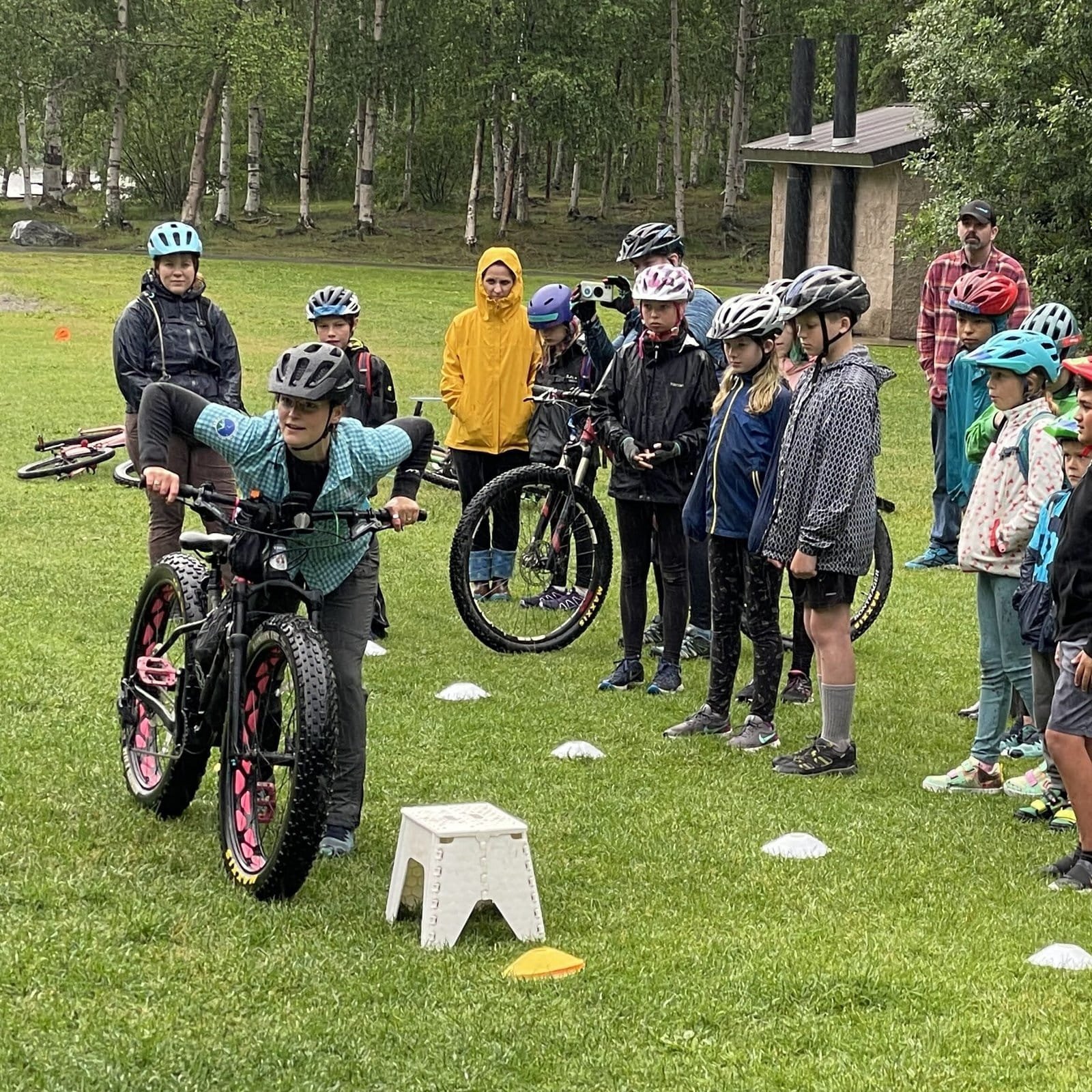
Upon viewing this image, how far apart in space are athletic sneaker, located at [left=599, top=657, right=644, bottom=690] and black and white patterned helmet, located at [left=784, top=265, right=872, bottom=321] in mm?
2297

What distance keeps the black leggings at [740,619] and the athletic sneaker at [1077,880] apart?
210 cm

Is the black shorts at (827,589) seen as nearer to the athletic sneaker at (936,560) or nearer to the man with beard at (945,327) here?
the man with beard at (945,327)

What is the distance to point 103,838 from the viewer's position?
20.5 ft

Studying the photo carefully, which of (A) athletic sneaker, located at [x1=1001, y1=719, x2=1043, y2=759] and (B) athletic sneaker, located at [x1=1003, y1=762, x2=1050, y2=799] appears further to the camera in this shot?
(A) athletic sneaker, located at [x1=1001, y1=719, x2=1043, y2=759]

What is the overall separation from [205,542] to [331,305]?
142 inches

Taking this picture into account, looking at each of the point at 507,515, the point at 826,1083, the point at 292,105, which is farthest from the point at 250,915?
the point at 292,105

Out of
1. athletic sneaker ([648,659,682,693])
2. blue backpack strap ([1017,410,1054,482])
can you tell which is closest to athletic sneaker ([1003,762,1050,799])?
blue backpack strap ([1017,410,1054,482])

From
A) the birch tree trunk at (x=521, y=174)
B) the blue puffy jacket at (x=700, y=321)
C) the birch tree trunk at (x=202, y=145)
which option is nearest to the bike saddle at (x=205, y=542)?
the blue puffy jacket at (x=700, y=321)

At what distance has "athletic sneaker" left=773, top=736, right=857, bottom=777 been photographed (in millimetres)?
7566

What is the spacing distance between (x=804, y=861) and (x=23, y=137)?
53.2 metres

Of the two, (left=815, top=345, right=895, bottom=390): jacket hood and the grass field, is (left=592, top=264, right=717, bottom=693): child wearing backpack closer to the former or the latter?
the grass field

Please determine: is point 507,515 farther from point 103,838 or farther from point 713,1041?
point 713,1041

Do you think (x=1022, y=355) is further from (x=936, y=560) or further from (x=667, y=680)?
(x=936, y=560)

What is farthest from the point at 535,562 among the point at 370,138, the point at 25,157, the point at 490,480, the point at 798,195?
the point at 25,157
